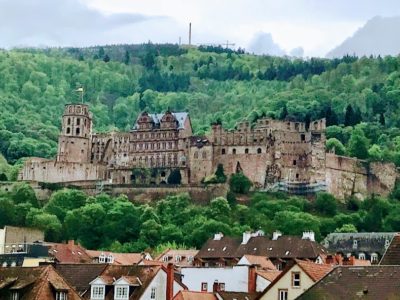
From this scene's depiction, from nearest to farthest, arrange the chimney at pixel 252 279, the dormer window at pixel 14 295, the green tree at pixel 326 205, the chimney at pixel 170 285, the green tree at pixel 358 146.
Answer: the dormer window at pixel 14 295, the chimney at pixel 170 285, the chimney at pixel 252 279, the green tree at pixel 326 205, the green tree at pixel 358 146

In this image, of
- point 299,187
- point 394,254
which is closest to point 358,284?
point 394,254

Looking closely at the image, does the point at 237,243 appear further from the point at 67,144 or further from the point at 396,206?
the point at 67,144

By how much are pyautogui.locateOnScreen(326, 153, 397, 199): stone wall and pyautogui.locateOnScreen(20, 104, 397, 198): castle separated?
0.13 m

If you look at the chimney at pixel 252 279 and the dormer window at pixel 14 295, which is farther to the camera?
the chimney at pixel 252 279

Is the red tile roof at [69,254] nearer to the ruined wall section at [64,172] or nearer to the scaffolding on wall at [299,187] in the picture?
the scaffolding on wall at [299,187]

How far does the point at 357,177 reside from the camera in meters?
168

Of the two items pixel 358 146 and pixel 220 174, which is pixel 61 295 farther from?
pixel 358 146

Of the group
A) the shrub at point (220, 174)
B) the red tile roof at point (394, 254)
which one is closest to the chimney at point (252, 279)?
the red tile roof at point (394, 254)

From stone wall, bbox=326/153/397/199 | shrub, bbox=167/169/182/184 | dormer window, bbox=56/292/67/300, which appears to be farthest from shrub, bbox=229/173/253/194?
dormer window, bbox=56/292/67/300

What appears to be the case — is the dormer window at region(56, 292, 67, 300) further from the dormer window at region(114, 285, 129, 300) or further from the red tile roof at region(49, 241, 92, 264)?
the red tile roof at region(49, 241, 92, 264)

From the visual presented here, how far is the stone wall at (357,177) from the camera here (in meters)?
164

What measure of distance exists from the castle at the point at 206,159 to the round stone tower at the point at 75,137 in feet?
0.46

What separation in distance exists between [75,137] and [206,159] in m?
24.3

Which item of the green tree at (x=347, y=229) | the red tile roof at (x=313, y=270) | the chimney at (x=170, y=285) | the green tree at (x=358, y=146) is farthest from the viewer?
the green tree at (x=358, y=146)
